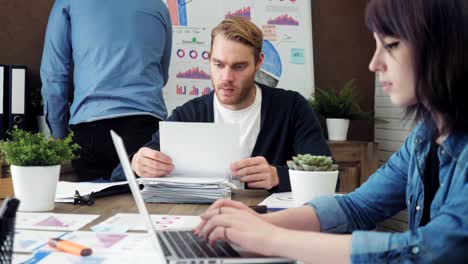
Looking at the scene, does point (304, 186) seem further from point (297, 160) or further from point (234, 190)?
point (234, 190)

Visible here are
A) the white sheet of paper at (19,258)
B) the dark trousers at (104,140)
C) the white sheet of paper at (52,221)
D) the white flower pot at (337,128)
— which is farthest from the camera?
the white flower pot at (337,128)

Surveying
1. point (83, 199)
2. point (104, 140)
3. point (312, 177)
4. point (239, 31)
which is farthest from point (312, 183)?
point (104, 140)

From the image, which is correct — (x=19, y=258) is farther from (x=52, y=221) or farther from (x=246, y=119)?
(x=246, y=119)

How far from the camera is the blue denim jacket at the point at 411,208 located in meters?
1.00

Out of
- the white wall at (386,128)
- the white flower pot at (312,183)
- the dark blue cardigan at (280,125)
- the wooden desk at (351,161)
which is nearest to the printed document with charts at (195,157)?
the white flower pot at (312,183)

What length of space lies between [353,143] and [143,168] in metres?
2.30

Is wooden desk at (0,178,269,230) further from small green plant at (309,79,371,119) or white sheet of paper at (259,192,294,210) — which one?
small green plant at (309,79,371,119)

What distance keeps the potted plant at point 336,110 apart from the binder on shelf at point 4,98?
73.5 inches

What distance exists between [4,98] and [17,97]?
0.07m

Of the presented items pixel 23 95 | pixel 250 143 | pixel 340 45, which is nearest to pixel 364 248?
pixel 250 143

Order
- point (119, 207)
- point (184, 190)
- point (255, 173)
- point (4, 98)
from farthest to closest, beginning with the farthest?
point (4, 98) → point (255, 173) → point (184, 190) → point (119, 207)

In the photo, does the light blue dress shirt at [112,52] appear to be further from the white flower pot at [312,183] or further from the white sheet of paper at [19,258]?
the white sheet of paper at [19,258]

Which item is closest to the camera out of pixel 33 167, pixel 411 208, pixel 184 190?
pixel 411 208

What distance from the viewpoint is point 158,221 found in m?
1.50
